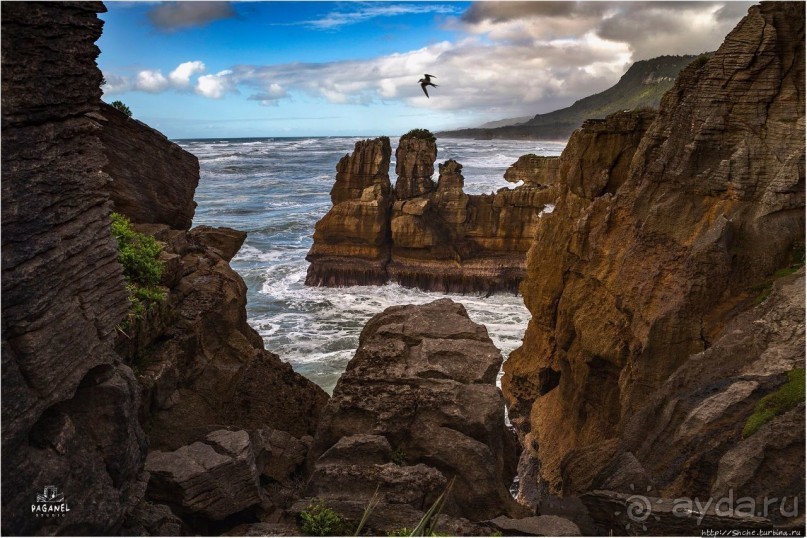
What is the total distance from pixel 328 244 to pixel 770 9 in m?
33.6

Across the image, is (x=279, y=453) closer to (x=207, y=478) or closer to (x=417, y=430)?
(x=207, y=478)

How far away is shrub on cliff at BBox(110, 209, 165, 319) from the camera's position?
42.9 feet

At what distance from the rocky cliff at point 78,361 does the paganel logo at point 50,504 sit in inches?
1.0

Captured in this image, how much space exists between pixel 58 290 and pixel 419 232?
1389 inches

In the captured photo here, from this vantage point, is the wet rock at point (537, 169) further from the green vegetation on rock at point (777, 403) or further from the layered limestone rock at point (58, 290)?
the layered limestone rock at point (58, 290)

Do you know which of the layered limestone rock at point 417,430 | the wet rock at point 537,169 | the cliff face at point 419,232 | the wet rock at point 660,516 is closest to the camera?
the wet rock at point 660,516

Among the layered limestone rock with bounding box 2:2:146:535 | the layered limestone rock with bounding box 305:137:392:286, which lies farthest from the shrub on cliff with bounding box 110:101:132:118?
the layered limestone rock with bounding box 305:137:392:286

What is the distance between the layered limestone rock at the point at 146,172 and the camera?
1599cm

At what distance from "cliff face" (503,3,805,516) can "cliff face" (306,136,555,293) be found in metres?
24.8

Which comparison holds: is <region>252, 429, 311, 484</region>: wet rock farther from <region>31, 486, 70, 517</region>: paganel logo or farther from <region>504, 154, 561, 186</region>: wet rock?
<region>504, 154, 561, 186</region>: wet rock

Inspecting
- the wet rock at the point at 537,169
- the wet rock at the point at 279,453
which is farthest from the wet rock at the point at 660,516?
the wet rock at the point at 537,169

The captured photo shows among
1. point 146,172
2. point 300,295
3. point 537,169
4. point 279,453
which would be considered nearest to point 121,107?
point 146,172

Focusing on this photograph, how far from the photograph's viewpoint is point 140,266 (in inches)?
532

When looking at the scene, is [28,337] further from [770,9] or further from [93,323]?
[770,9]
